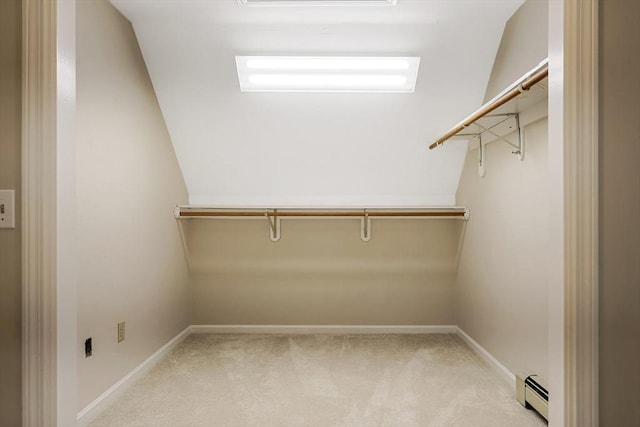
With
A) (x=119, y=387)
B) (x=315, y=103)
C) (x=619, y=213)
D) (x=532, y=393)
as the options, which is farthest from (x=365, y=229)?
(x=619, y=213)

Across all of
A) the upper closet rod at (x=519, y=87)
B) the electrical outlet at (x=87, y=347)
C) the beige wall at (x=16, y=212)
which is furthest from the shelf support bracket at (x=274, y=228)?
the beige wall at (x=16, y=212)

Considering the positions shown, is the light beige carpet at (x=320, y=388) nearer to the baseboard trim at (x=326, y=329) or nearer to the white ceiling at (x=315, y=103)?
the baseboard trim at (x=326, y=329)

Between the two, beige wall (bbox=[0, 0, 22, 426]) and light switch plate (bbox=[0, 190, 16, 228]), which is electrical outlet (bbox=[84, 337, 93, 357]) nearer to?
beige wall (bbox=[0, 0, 22, 426])

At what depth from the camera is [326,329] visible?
9.74 feet

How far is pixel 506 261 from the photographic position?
6.83ft

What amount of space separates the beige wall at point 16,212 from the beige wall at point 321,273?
2119 millimetres

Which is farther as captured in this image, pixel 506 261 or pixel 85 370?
pixel 506 261

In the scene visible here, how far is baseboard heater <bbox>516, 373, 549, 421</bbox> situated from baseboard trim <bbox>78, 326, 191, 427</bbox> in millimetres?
2088

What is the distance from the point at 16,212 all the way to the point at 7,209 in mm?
21

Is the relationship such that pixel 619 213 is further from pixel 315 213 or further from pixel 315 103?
pixel 315 213

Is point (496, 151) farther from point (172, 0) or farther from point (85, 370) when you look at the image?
point (85, 370)

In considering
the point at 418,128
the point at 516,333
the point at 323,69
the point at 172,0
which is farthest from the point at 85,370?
the point at 418,128

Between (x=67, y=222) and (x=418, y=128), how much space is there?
86.0 inches

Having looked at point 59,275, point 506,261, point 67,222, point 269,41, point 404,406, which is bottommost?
point 404,406
